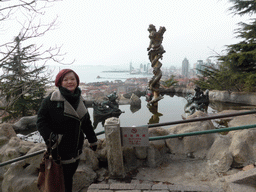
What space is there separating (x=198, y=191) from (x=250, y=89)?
30.9ft

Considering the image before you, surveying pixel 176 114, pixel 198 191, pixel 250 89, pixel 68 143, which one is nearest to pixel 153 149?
pixel 198 191

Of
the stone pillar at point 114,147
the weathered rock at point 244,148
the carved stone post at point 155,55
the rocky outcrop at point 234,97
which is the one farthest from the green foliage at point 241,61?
the stone pillar at point 114,147

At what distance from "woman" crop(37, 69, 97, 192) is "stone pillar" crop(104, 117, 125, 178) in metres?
0.63

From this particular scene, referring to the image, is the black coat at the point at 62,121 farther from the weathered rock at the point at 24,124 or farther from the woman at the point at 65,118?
the weathered rock at the point at 24,124

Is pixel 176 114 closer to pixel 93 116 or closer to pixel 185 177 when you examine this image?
pixel 93 116

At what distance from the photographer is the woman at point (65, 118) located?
1537 mm

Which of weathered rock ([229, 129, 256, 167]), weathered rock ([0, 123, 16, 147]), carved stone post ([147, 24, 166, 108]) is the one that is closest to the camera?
weathered rock ([229, 129, 256, 167])

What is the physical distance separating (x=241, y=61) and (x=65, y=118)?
409 inches

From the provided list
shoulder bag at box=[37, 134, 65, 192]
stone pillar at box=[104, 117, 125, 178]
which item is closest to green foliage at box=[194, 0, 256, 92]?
stone pillar at box=[104, 117, 125, 178]

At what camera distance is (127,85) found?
40.5 ft

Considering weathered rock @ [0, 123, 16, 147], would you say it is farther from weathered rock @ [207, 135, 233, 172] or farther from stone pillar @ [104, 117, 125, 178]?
weathered rock @ [207, 135, 233, 172]

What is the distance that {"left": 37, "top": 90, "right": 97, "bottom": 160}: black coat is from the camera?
60.4 inches

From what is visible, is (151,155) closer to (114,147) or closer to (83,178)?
(114,147)

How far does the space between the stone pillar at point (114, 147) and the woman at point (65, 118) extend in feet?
2.07
